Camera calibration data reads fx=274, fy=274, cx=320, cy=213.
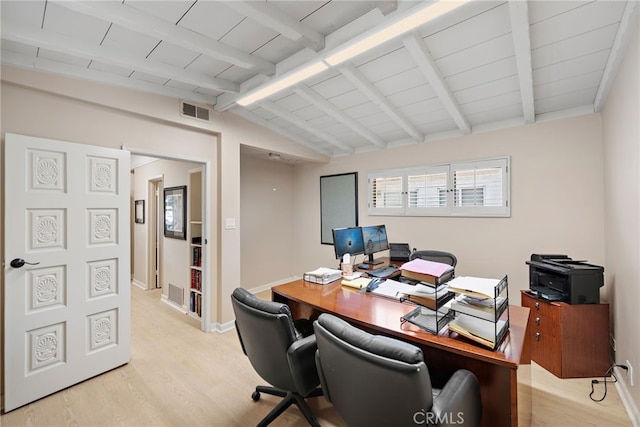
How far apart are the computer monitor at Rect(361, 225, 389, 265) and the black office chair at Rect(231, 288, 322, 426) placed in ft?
5.14

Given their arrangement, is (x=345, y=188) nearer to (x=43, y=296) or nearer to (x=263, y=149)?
(x=263, y=149)

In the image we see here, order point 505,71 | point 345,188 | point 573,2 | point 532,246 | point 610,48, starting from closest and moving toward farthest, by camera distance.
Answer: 1. point 573,2
2. point 610,48
3. point 505,71
4. point 532,246
5. point 345,188

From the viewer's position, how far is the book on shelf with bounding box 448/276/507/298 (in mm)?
1312

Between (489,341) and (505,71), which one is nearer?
(489,341)

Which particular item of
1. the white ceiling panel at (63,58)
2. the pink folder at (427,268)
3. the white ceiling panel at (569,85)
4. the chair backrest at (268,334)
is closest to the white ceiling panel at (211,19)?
the white ceiling panel at (63,58)

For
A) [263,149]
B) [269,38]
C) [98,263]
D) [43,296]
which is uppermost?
[269,38]

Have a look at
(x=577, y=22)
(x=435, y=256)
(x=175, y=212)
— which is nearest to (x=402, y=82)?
(x=577, y=22)

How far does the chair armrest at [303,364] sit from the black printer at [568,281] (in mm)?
2144

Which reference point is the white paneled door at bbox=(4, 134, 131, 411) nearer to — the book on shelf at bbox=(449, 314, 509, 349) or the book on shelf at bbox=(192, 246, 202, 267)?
the book on shelf at bbox=(192, 246, 202, 267)

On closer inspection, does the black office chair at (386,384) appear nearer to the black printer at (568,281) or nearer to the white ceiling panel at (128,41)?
the black printer at (568,281)

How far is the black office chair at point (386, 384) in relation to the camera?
1.04 m

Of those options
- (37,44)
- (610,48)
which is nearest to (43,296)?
(37,44)

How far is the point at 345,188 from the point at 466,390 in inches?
146

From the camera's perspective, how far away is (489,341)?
1.26m
